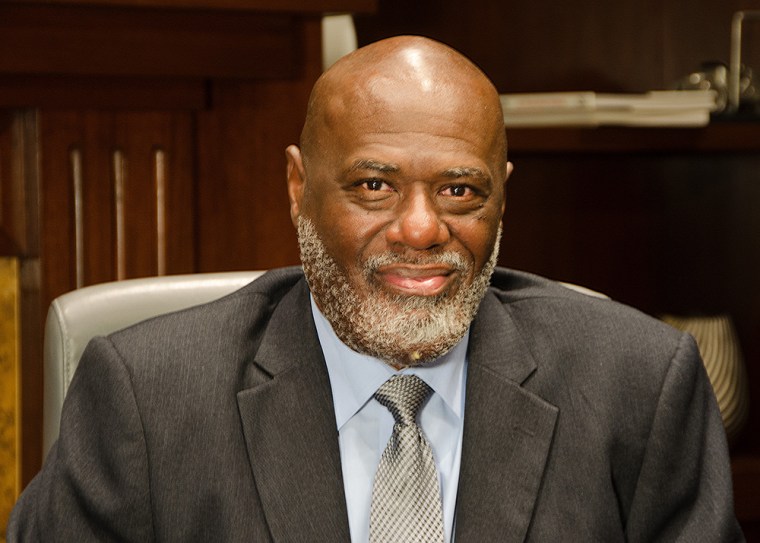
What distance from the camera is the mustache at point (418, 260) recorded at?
4.42ft

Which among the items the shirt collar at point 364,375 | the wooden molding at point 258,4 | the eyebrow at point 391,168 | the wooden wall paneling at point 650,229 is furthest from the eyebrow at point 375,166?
A: the wooden wall paneling at point 650,229

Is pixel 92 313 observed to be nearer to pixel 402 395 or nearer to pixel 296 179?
pixel 296 179

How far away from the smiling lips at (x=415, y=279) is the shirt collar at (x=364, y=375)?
0.38ft

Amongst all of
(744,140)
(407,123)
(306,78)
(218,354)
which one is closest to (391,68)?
(407,123)

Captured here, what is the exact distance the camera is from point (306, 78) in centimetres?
215

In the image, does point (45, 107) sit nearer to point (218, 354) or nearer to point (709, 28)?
point (218, 354)

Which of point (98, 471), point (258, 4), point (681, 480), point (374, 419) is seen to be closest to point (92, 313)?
point (98, 471)

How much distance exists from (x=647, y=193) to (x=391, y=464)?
178 cm

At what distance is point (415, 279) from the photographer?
137cm

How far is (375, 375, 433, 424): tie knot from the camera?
4.64 feet

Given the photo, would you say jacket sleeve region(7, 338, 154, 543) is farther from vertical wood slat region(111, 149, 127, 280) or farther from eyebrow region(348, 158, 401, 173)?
vertical wood slat region(111, 149, 127, 280)

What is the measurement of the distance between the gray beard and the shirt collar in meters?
0.02


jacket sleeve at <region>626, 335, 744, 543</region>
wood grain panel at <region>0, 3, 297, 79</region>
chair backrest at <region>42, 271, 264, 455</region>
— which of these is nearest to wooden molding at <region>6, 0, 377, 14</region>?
wood grain panel at <region>0, 3, 297, 79</region>

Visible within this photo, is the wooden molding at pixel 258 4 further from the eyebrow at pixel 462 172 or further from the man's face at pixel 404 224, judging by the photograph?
the eyebrow at pixel 462 172
